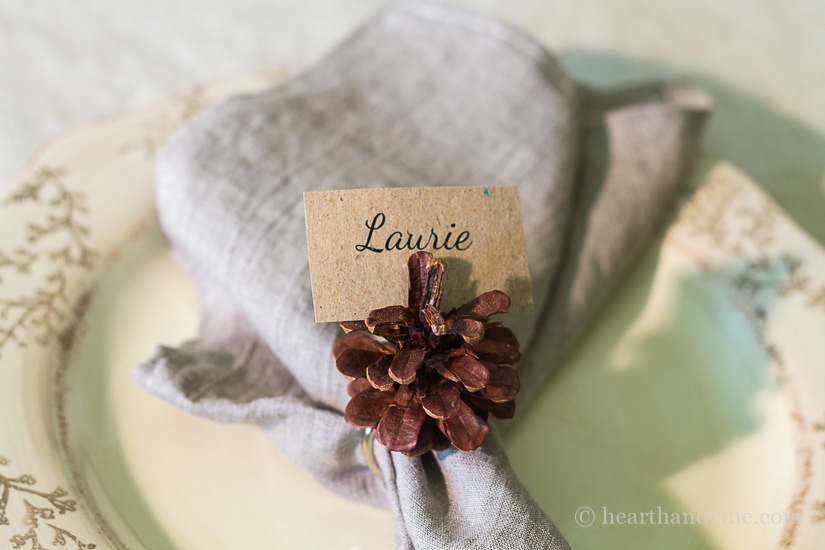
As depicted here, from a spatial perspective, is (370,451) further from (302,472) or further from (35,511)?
(35,511)

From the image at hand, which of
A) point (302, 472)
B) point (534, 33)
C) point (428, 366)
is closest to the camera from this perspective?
point (428, 366)

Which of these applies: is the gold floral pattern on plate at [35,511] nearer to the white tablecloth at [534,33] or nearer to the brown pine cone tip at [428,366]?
the brown pine cone tip at [428,366]

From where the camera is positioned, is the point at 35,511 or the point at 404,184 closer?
the point at 35,511

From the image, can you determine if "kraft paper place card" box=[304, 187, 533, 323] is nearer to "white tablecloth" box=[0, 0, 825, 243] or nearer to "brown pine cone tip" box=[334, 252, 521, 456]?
"brown pine cone tip" box=[334, 252, 521, 456]

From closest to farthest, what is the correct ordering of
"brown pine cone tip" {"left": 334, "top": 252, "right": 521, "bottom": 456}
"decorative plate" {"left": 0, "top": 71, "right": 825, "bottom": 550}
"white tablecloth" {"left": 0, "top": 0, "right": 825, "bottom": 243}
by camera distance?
"brown pine cone tip" {"left": 334, "top": 252, "right": 521, "bottom": 456} → "decorative plate" {"left": 0, "top": 71, "right": 825, "bottom": 550} → "white tablecloth" {"left": 0, "top": 0, "right": 825, "bottom": 243}

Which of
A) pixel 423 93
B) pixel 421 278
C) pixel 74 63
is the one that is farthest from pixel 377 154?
pixel 74 63

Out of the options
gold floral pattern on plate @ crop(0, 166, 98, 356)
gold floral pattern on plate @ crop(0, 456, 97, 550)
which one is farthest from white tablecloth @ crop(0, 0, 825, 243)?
gold floral pattern on plate @ crop(0, 456, 97, 550)

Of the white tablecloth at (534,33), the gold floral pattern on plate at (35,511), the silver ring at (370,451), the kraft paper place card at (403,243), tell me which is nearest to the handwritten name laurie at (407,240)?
the kraft paper place card at (403,243)

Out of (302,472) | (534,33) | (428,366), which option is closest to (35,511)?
(302,472)
